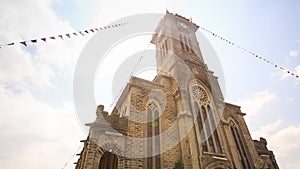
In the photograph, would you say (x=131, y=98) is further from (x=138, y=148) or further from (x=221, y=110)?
(x=221, y=110)

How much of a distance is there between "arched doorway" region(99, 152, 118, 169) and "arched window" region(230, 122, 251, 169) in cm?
958


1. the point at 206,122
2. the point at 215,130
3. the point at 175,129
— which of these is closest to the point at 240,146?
the point at 215,130

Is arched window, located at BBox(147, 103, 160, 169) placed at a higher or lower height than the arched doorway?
higher

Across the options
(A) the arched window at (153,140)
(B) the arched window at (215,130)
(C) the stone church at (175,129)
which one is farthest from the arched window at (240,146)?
(A) the arched window at (153,140)

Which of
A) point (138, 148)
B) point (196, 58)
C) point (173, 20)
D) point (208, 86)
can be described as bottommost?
point (138, 148)

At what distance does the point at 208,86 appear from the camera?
17.1 metres

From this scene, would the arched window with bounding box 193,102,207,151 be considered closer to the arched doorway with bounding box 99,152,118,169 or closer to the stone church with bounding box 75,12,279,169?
the stone church with bounding box 75,12,279,169

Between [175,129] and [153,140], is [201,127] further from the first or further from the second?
[153,140]

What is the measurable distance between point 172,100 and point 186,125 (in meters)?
2.65

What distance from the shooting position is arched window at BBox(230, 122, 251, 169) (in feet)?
46.7

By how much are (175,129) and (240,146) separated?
19.7ft

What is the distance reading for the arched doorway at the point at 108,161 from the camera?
1057 centimetres

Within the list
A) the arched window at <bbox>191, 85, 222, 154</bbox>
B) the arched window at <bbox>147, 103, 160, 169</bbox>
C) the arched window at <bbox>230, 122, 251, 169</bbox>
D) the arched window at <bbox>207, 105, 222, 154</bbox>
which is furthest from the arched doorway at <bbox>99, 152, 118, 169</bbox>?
the arched window at <bbox>230, 122, 251, 169</bbox>

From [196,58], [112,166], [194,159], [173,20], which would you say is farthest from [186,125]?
[173,20]
